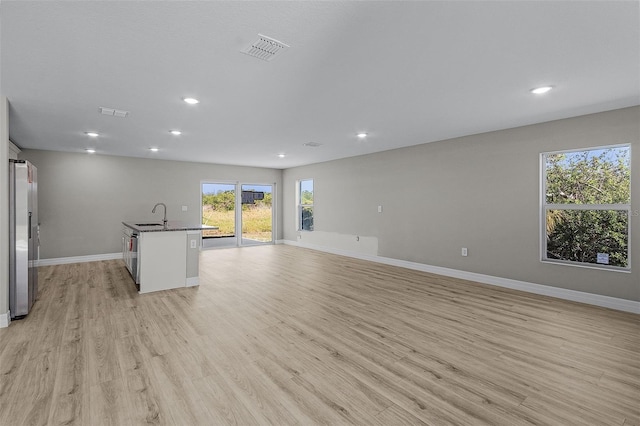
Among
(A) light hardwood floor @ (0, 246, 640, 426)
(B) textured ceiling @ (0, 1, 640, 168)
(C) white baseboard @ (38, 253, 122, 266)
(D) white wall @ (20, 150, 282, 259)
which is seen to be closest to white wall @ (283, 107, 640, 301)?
(B) textured ceiling @ (0, 1, 640, 168)

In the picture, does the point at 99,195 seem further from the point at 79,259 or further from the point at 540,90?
the point at 540,90

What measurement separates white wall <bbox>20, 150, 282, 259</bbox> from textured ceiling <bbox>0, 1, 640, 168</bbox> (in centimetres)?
225

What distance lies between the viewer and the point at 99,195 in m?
6.91

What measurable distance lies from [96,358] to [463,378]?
2.93m

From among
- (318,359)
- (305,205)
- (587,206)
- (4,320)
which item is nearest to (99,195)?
(4,320)

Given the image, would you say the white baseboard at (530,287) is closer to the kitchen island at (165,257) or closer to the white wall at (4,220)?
the kitchen island at (165,257)

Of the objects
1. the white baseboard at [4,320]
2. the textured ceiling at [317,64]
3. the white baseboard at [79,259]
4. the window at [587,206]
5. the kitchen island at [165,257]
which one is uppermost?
the textured ceiling at [317,64]

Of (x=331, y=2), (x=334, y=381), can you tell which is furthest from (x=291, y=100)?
(x=334, y=381)

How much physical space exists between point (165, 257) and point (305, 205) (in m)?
4.97

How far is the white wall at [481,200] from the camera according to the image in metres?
3.83

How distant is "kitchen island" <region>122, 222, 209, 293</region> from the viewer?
14.5ft

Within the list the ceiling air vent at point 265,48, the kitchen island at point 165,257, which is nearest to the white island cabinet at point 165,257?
the kitchen island at point 165,257

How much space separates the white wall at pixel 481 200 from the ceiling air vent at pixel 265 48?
3.96 metres

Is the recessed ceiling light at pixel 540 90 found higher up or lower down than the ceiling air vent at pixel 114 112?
higher up
